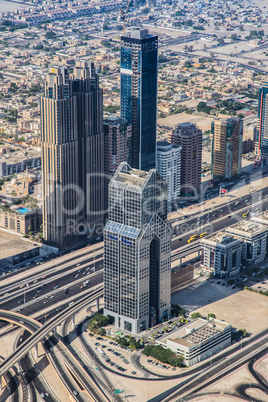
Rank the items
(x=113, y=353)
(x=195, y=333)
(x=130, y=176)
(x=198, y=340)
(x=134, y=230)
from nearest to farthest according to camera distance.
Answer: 1. (x=198, y=340)
2. (x=113, y=353)
3. (x=134, y=230)
4. (x=130, y=176)
5. (x=195, y=333)

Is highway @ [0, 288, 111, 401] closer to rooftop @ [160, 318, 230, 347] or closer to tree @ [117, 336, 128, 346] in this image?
tree @ [117, 336, 128, 346]

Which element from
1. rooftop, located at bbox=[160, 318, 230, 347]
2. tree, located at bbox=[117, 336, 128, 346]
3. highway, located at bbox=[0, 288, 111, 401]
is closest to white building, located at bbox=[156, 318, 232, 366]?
rooftop, located at bbox=[160, 318, 230, 347]

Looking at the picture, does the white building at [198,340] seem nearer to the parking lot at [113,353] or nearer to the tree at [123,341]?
the tree at [123,341]

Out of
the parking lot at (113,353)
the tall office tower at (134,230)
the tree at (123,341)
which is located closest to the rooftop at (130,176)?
the tall office tower at (134,230)

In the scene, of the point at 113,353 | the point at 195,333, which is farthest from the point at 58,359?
the point at 195,333

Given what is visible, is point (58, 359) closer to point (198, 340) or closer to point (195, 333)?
point (198, 340)

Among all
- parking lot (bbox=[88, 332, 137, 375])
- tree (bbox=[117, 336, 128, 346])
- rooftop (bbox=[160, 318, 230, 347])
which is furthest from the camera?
tree (bbox=[117, 336, 128, 346])

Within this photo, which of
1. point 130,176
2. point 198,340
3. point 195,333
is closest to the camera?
point 198,340

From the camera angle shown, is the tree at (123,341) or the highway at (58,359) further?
the tree at (123,341)

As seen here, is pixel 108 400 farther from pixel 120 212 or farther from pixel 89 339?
pixel 120 212
